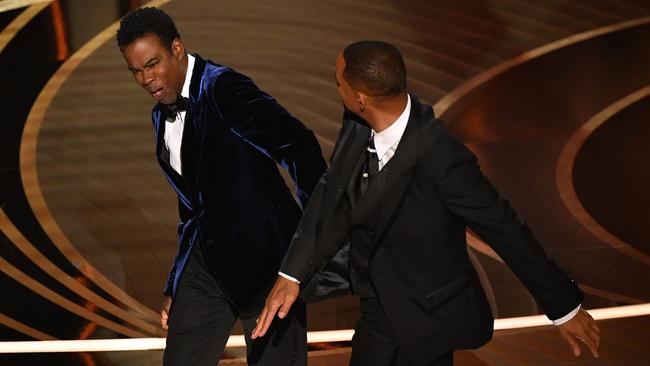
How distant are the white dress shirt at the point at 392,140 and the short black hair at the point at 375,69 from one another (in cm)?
8

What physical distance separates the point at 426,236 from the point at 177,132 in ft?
2.88

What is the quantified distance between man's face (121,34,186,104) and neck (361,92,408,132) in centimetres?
66

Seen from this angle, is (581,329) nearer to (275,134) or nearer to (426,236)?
(426,236)

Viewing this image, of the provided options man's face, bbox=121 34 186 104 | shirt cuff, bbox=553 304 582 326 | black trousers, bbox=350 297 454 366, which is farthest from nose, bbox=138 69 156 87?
shirt cuff, bbox=553 304 582 326

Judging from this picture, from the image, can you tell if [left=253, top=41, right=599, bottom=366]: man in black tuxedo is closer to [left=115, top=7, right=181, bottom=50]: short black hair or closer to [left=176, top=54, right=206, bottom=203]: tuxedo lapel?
[left=176, top=54, right=206, bottom=203]: tuxedo lapel

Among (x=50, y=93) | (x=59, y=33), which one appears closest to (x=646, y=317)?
(x=50, y=93)

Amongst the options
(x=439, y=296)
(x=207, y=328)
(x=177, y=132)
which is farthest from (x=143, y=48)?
(x=439, y=296)

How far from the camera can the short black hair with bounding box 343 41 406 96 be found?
256 cm

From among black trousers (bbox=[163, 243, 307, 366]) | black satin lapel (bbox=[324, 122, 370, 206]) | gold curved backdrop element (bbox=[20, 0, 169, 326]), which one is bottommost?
gold curved backdrop element (bbox=[20, 0, 169, 326])

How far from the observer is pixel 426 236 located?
2643 mm

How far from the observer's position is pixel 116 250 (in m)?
5.22

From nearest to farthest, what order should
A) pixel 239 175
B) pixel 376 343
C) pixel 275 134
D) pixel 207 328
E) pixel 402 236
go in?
pixel 402 236
pixel 376 343
pixel 275 134
pixel 239 175
pixel 207 328

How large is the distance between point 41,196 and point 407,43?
295cm

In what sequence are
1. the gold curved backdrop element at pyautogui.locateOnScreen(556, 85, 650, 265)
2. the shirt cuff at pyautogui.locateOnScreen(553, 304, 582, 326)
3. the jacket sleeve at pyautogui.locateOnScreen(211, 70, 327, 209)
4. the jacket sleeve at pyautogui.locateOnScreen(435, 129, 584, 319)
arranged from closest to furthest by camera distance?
the jacket sleeve at pyautogui.locateOnScreen(435, 129, 584, 319) < the shirt cuff at pyautogui.locateOnScreen(553, 304, 582, 326) < the jacket sleeve at pyautogui.locateOnScreen(211, 70, 327, 209) < the gold curved backdrop element at pyautogui.locateOnScreen(556, 85, 650, 265)
